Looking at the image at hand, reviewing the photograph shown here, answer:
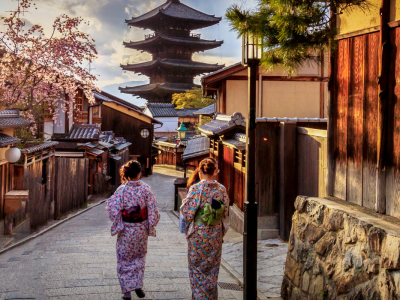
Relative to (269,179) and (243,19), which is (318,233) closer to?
(243,19)

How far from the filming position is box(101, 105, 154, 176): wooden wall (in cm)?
3206

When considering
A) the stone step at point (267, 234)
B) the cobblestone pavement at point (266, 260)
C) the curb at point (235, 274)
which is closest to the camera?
the curb at point (235, 274)

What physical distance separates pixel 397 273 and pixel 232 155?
324 inches

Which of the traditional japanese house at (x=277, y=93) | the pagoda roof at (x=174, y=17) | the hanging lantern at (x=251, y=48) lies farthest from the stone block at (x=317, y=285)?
the pagoda roof at (x=174, y=17)

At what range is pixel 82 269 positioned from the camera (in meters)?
5.77

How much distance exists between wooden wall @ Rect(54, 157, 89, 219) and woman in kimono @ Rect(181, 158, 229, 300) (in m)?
8.36

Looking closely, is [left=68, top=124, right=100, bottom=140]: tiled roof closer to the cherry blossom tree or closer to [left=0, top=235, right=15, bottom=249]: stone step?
the cherry blossom tree

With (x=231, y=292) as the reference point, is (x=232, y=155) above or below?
above

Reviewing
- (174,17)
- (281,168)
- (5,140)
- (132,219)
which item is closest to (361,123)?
(132,219)

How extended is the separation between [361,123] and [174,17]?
131 ft

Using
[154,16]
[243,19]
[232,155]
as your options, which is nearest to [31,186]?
[232,155]

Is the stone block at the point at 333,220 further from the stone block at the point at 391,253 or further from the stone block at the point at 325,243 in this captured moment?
the stone block at the point at 391,253

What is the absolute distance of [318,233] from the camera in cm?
408

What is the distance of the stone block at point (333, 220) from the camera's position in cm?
376
